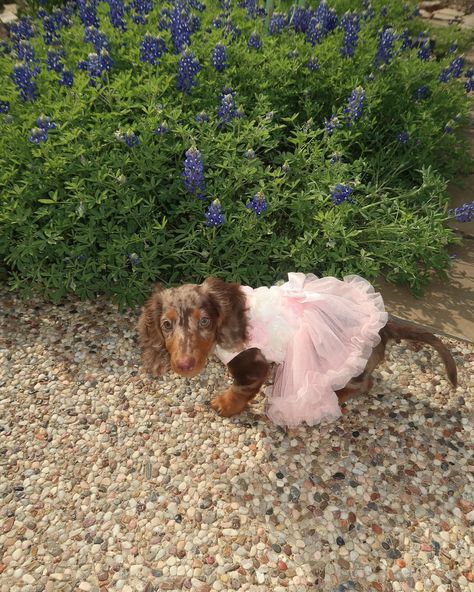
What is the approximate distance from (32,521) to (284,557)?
175 centimetres

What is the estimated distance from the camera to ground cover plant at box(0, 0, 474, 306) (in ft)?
14.1

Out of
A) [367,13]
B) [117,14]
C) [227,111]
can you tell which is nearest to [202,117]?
[227,111]

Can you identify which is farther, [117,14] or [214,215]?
[117,14]

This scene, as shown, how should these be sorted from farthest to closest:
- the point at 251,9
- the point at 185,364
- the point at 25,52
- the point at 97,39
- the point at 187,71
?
1. the point at 251,9
2. the point at 25,52
3. the point at 97,39
4. the point at 187,71
5. the point at 185,364

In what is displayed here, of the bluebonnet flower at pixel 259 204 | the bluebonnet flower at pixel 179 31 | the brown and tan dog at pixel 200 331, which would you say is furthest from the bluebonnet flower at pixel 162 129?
the brown and tan dog at pixel 200 331

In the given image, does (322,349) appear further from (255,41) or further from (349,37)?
(349,37)

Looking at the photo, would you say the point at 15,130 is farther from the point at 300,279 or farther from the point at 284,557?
the point at 284,557

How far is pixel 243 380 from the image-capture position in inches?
131

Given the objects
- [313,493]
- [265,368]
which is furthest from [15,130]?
[313,493]

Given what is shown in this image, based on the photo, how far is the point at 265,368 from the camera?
3.25 metres

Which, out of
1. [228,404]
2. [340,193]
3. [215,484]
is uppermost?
[340,193]

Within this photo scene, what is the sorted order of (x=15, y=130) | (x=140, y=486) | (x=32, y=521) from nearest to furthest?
(x=32, y=521)
(x=140, y=486)
(x=15, y=130)

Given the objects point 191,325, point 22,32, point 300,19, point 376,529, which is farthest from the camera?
point 300,19

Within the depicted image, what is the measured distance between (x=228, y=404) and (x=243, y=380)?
0.41 metres
